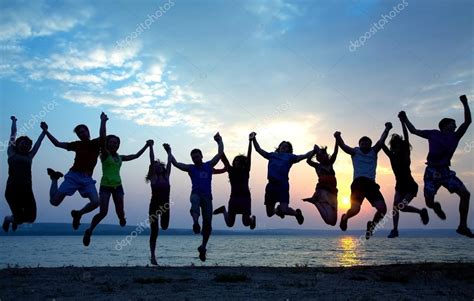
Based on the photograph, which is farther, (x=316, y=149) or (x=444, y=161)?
(x=316, y=149)

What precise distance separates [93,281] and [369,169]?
7.86m

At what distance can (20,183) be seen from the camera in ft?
38.5

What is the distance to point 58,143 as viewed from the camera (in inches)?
465

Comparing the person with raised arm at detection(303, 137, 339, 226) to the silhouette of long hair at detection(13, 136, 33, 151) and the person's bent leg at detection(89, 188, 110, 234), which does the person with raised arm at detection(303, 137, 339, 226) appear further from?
the silhouette of long hair at detection(13, 136, 33, 151)

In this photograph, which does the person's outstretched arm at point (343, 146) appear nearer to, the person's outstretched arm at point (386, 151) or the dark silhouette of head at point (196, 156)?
the person's outstretched arm at point (386, 151)

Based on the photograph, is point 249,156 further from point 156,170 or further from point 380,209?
point 380,209

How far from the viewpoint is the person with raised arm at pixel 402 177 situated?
1211cm

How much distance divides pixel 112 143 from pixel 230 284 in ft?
15.9

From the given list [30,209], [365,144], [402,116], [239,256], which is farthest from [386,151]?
[239,256]

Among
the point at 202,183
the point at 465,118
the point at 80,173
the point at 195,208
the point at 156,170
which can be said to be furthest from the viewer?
the point at 156,170

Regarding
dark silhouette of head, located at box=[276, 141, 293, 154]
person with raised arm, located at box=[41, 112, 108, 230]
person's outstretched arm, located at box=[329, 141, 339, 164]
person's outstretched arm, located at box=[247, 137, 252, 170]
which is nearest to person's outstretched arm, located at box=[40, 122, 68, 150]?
person with raised arm, located at box=[41, 112, 108, 230]

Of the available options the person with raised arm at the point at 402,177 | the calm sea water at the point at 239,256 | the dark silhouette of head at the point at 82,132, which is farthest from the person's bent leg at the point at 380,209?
the calm sea water at the point at 239,256

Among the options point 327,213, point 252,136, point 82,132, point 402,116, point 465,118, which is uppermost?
point 402,116

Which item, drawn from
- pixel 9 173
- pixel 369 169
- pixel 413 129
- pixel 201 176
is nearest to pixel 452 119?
pixel 413 129
